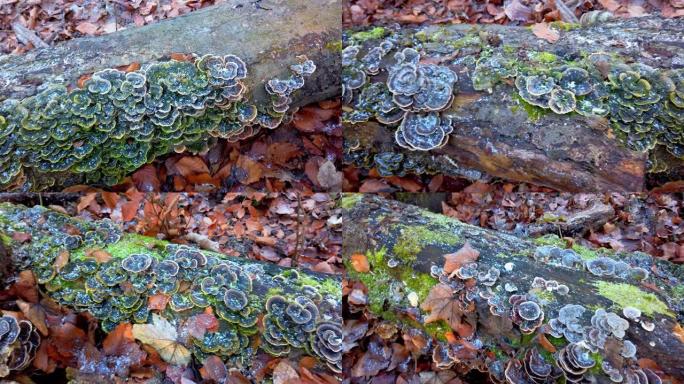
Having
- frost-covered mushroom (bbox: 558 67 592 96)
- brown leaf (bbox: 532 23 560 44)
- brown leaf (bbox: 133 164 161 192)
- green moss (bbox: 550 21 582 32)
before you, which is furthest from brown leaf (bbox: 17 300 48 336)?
green moss (bbox: 550 21 582 32)

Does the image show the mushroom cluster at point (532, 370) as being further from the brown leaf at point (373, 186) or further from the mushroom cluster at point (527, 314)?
the brown leaf at point (373, 186)

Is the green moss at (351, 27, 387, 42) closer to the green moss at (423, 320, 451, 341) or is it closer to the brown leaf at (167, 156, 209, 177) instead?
the brown leaf at (167, 156, 209, 177)

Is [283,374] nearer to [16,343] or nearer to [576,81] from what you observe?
[16,343]

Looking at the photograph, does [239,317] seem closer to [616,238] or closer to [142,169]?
[142,169]

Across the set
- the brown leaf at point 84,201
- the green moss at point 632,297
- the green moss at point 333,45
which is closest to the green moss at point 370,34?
Answer: the green moss at point 333,45

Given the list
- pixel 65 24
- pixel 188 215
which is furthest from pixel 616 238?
pixel 65 24

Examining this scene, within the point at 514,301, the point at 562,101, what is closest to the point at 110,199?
the point at 514,301
